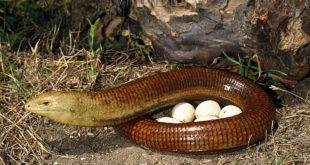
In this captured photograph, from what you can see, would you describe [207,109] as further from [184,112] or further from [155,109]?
[155,109]

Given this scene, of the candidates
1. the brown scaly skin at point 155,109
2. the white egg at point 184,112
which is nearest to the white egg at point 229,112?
the brown scaly skin at point 155,109

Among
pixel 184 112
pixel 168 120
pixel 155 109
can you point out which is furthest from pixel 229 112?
pixel 155 109

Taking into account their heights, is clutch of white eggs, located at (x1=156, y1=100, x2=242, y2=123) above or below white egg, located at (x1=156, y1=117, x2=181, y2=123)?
above

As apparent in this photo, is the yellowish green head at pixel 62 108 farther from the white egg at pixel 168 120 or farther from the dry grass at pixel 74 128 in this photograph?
the white egg at pixel 168 120

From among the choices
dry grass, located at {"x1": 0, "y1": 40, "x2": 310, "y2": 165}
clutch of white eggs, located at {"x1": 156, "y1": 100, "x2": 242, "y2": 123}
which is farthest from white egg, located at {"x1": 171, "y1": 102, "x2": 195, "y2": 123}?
dry grass, located at {"x1": 0, "y1": 40, "x2": 310, "y2": 165}

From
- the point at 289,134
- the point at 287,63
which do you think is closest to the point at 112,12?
the point at 287,63

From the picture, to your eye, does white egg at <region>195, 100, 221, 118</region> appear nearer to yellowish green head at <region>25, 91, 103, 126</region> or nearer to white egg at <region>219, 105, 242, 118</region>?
white egg at <region>219, 105, 242, 118</region>
